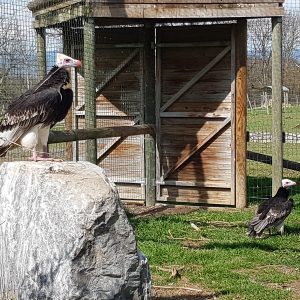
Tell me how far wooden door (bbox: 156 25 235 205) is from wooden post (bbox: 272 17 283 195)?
983 mm

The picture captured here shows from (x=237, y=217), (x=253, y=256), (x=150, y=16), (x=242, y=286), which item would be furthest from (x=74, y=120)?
(x=242, y=286)

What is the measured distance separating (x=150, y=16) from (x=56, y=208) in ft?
18.4

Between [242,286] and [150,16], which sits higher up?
[150,16]

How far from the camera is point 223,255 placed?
757 cm

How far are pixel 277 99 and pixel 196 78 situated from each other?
5.44 feet

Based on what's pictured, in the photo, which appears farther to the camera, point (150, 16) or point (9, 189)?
point (150, 16)

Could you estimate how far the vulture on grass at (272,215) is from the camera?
27.4ft

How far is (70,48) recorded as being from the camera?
10.1m

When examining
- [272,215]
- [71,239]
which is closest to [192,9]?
[272,215]

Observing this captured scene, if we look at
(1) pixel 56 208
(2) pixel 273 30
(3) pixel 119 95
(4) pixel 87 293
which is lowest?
(4) pixel 87 293

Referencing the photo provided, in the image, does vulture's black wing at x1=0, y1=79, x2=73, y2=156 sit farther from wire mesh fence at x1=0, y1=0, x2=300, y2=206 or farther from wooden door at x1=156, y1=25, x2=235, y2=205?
wooden door at x1=156, y1=25, x2=235, y2=205

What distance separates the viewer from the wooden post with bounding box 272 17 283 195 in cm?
968

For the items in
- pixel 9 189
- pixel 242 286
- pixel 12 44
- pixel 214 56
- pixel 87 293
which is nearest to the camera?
pixel 87 293

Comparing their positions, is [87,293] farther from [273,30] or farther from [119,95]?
[119,95]
